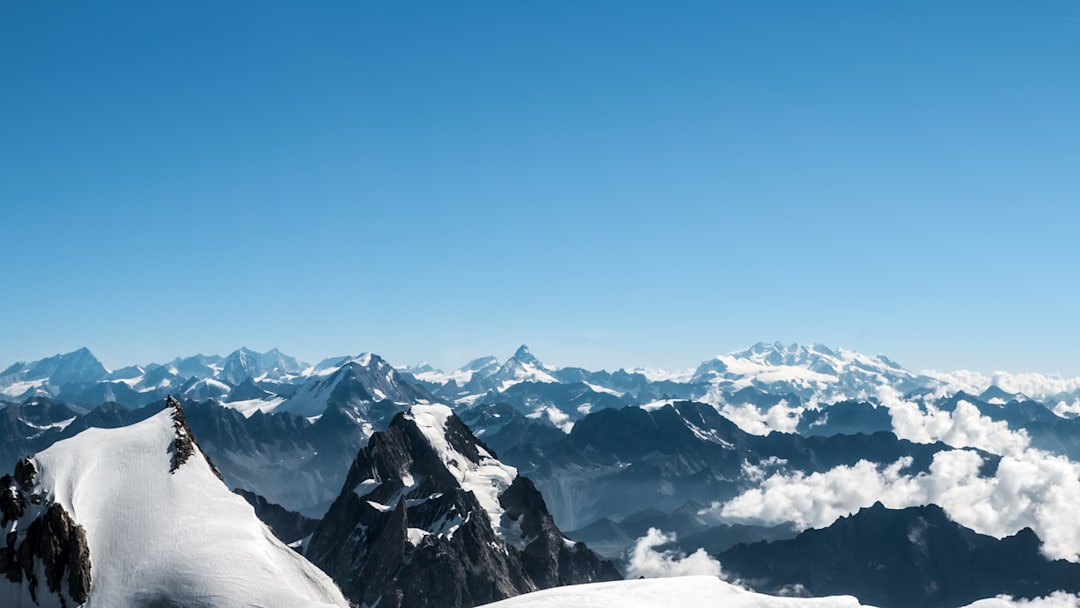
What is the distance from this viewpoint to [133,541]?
83.2 meters

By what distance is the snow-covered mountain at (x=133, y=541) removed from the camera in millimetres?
78312

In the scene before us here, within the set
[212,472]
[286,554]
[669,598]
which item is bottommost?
[669,598]

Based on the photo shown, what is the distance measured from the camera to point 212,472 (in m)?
101

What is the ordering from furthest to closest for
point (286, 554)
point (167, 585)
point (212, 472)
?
1. point (212, 472)
2. point (286, 554)
3. point (167, 585)

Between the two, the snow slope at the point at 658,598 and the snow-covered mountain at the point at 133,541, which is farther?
the snow slope at the point at 658,598

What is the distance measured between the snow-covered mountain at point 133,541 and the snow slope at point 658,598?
22.6 meters

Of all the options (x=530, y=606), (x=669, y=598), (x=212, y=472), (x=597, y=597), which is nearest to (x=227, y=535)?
(x=212, y=472)

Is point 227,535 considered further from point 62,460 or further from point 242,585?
point 62,460

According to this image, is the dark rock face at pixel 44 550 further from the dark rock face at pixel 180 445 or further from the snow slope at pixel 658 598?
the snow slope at pixel 658 598

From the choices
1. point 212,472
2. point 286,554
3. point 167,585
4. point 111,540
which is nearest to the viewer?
point 167,585

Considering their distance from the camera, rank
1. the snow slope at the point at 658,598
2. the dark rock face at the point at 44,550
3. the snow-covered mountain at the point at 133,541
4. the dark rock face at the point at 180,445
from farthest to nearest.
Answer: the dark rock face at the point at 180,445 < the snow slope at the point at 658,598 < the dark rock face at the point at 44,550 < the snow-covered mountain at the point at 133,541

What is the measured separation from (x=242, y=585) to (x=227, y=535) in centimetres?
856

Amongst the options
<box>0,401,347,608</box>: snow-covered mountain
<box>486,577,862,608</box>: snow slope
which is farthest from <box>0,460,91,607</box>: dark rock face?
<box>486,577,862,608</box>: snow slope

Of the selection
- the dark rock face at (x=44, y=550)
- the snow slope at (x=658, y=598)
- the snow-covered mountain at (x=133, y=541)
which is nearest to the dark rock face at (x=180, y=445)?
the snow-covered mountain at (x=133, y=541)
